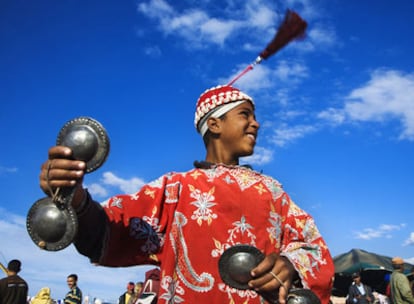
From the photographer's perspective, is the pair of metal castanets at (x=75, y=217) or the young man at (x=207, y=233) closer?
the pair of metal castanets at (x=75, y=217)

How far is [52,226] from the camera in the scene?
1.94 metres

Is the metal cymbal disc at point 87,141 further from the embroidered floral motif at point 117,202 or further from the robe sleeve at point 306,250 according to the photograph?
the robe sleeve at point 306,250

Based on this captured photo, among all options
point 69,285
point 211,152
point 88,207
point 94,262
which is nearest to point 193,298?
point 94,262

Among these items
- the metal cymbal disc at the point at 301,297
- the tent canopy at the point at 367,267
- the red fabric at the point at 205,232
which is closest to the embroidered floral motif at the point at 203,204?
the red fabric at the point at 205,232

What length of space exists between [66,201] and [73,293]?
10676mm

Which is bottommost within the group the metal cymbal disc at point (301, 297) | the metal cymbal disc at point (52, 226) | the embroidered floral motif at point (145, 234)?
the metal cymbal disc at point (301, 297)

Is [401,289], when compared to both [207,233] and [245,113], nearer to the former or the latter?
[245,113]

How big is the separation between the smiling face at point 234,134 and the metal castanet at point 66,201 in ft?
4.20

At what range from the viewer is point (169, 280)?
8.16ft

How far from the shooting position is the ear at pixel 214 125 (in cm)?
328

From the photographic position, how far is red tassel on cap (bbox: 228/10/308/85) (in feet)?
10.9

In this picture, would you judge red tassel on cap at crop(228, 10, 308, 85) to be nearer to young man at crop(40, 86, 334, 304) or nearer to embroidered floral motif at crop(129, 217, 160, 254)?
young man at crop(40, 86, 334, 304)

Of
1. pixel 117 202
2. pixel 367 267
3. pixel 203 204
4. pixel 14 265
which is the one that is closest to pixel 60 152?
pixel 117 202

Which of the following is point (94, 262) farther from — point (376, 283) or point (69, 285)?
point (376, 283)
